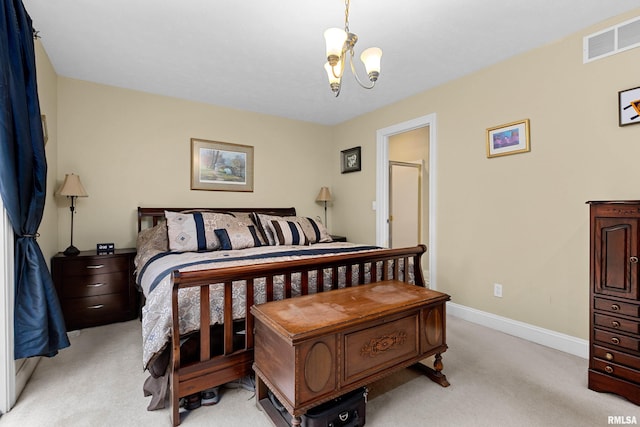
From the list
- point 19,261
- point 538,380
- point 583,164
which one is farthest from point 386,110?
point 19,261

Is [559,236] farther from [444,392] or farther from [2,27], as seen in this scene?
[2,27]

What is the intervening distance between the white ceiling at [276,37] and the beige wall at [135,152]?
231mm

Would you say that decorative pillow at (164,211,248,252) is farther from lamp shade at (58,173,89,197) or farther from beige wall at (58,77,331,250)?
lamp shade at (58,173,89,197)

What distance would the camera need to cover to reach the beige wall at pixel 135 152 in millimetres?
3113

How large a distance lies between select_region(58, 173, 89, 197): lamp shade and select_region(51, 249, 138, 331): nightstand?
564mm

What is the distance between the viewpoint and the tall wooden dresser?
1.71m

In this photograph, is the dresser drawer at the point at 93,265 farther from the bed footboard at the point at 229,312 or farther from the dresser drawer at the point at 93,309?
the bed footboard at the point at 229,312

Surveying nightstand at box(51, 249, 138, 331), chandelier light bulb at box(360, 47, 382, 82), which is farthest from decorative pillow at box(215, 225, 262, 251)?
chandelier light bulb at box(360, 47, 382, 82)

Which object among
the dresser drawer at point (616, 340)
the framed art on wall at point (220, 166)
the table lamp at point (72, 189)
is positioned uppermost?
the framed art on wall at point (220, 166)

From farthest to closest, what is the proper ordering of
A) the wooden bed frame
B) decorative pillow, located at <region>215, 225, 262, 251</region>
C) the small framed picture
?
the small framed picture < decorative pillow, located at <region>215, 225, 262, 251</region> < the wooden bed frame

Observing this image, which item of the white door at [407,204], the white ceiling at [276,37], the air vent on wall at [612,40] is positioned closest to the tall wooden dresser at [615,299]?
the air vent on wall at [612,40]

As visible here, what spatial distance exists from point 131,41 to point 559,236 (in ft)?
12.0

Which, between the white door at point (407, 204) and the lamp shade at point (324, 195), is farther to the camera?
the white door at point (407, 204)

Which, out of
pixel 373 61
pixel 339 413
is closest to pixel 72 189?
pixel 373 61
